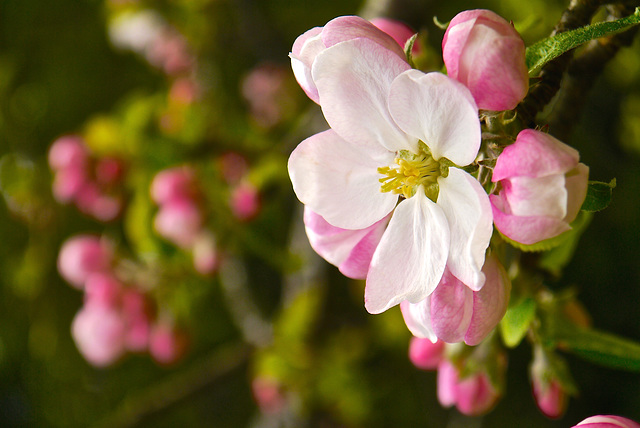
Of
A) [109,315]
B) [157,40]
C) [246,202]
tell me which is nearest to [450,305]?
[246,202]

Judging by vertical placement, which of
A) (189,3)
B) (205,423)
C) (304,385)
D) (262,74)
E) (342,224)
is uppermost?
(342,224)

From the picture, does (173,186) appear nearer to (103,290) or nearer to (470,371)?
(103,290)

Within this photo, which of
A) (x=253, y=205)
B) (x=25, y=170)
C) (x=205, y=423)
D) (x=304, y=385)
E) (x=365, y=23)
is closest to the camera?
(x=365, y=23)

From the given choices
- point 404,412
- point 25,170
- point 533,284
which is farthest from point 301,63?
point 404,412

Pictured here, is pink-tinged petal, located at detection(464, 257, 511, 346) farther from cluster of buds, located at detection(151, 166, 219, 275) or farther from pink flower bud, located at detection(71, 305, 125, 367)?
pink flower bud, located at detection(71, 305, 125, 367)

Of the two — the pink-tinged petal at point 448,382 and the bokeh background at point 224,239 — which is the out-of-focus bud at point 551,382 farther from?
the bokeh background at point 224,239

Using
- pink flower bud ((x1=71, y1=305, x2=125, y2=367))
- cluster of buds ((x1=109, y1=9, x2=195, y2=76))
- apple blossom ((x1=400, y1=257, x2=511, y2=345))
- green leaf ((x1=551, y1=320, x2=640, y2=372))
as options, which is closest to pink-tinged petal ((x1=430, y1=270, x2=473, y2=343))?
apple blossom ((x1=400, y1=257, x2=511, y2=345))

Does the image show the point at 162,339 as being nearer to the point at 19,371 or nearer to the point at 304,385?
the point at 304,385
